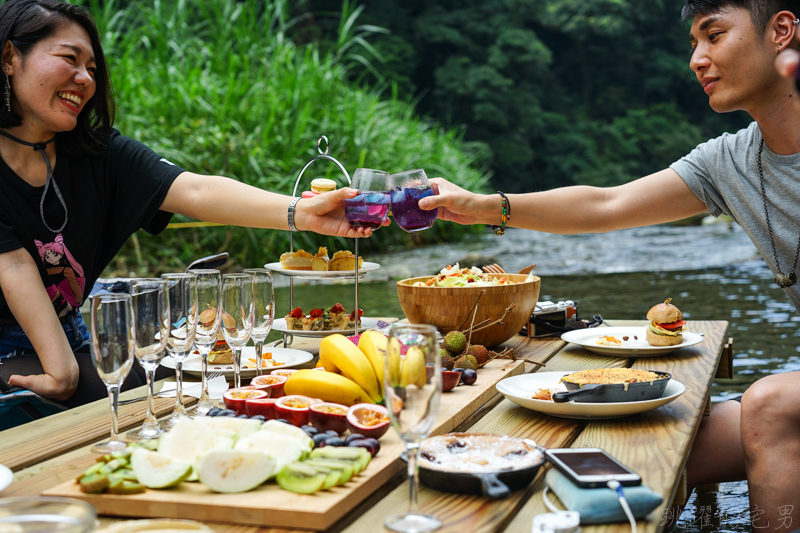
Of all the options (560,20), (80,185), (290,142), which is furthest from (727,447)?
(560,20)

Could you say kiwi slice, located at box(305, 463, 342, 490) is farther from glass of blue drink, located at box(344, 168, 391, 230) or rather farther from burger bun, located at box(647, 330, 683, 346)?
burger bun, located at box(647, 330, 683, 346)

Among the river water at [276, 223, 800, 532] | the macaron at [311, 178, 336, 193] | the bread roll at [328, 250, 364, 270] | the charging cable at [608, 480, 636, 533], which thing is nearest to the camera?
the charging cable at [608, 480, 636, 533]

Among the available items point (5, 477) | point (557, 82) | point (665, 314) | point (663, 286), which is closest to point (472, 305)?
point (665, 314)

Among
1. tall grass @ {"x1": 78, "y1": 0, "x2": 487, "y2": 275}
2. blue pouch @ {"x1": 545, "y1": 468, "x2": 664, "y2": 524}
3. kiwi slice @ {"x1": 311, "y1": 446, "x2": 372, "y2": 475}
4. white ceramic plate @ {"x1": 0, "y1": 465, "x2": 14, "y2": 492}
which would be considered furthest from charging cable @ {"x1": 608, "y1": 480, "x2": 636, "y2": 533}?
tall grass @ {"x1": 78, "y1": 0, "x2": 487, "y2": 275}

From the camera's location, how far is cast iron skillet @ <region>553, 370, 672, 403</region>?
1387 mm

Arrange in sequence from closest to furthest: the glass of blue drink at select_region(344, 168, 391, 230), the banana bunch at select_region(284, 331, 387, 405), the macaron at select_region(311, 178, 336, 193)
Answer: the banana bunch at select_region(284, 331, 387, 405), the glass of blue drink at select_region(344, 168, 391, 230), the macaron at select_region(311, 178, 336, 193)

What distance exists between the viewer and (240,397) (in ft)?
4.51

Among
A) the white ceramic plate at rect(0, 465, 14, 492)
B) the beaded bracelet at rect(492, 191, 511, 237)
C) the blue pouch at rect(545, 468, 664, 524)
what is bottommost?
the blue pouch at rect(545, 468, 664, 524)

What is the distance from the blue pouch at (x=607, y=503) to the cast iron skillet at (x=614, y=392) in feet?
1.31

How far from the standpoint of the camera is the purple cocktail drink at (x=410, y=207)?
190 centimetres

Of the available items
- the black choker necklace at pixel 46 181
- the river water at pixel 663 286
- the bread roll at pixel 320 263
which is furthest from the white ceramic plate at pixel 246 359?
the river water at pixel 663 286

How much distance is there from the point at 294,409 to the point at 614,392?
61 centimetres

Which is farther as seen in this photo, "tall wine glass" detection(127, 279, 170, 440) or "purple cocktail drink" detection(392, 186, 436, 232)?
"purple cocktail drink" detection(392, 186, 436, 232)

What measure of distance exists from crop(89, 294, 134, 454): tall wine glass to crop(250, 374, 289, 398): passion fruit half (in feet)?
1.04
